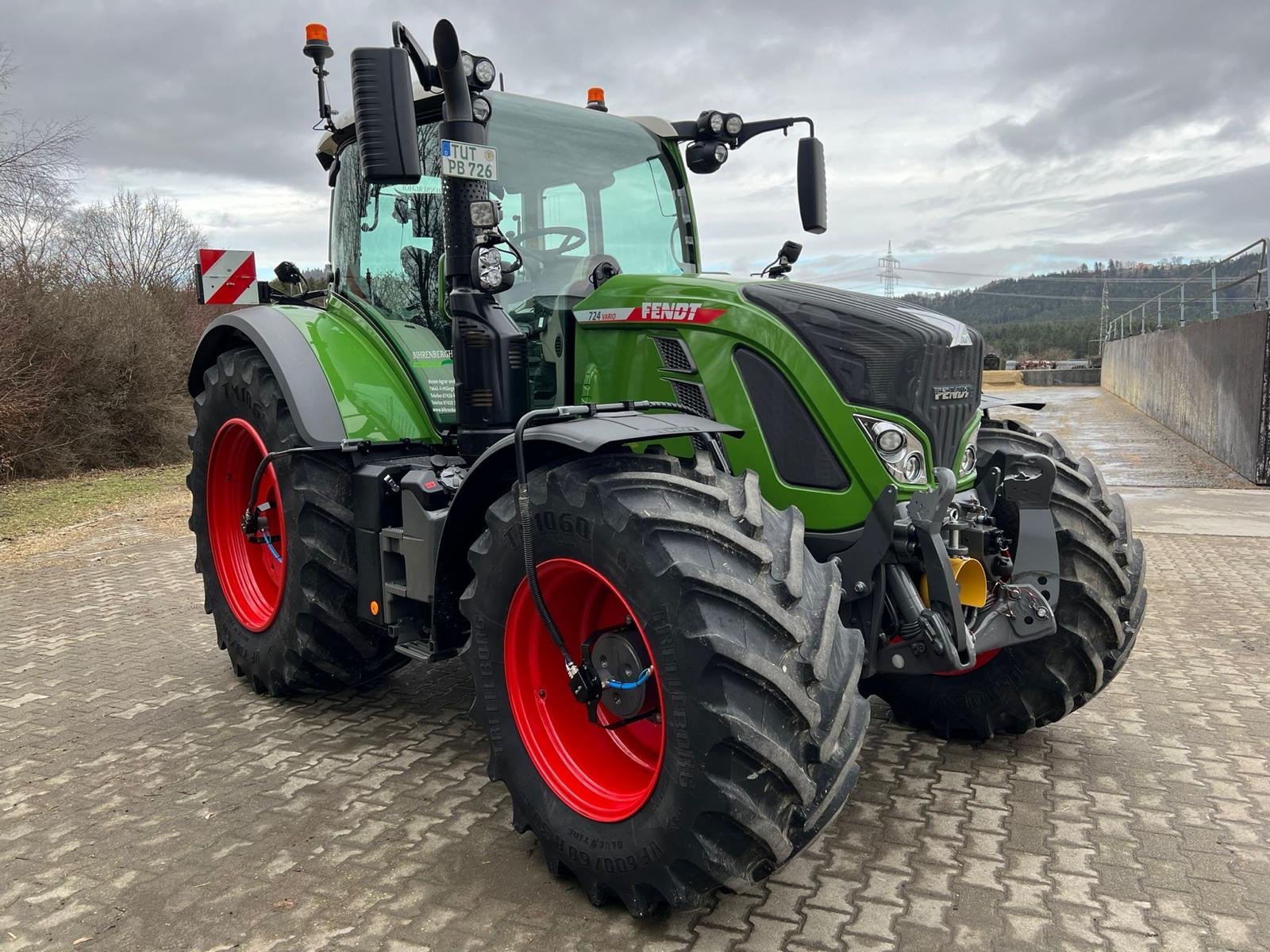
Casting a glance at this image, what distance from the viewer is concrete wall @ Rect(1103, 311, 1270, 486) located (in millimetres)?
11234

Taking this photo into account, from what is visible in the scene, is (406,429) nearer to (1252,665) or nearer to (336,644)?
(336,644)

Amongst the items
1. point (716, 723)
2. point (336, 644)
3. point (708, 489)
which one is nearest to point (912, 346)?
point (708, 489)

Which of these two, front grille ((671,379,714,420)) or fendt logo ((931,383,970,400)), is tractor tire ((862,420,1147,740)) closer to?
fendt logo ((931,383,970,400))

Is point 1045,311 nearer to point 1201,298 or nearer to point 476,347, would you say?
point 1201,298

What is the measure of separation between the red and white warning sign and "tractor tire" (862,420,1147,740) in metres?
6.56

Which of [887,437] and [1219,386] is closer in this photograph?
[887,437]

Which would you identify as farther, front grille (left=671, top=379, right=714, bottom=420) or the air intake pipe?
the air intake pipe

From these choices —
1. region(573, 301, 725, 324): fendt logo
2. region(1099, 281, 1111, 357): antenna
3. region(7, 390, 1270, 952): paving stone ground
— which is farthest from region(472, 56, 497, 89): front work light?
region(1099, 281, 1111, 357): antenna

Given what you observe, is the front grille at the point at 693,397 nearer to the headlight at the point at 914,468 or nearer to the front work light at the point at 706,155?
the headlight at the point at 914,468

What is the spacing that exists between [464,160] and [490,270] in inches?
15.3

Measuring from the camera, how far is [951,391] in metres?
3.32

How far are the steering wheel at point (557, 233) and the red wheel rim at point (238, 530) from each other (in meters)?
1.77

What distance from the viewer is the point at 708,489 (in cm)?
267

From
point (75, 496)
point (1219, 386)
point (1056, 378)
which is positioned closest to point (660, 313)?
point (75, 496)
